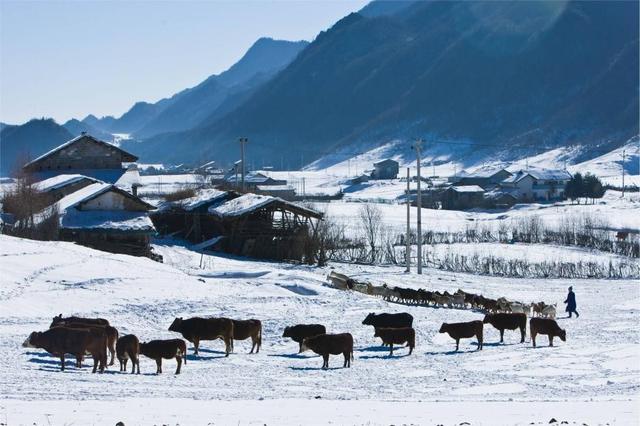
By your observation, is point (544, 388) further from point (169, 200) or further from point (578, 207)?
point (578, 207)

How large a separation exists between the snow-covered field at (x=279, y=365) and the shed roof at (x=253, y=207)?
45.5 ft

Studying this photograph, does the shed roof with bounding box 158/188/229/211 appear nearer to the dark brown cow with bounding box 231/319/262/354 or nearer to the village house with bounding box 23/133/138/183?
the village house with bounding box 23/133/138/183

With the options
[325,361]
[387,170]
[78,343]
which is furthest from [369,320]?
[387,170]

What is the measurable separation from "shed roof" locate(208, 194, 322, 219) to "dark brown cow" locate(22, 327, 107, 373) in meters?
34.0

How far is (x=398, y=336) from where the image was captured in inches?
957

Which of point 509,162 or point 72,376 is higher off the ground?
point 509,162

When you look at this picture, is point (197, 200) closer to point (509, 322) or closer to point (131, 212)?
point (131, 212)

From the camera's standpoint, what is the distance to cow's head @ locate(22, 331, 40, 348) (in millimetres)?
20389

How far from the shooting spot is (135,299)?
1153 inches

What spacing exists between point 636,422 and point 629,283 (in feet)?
109

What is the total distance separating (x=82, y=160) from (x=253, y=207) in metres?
21.1

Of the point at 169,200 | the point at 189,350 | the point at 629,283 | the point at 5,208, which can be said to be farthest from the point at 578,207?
the point at 189,350

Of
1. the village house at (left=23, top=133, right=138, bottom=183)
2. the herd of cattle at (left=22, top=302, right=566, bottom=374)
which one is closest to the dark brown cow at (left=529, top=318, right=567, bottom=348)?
the herd of cattle at (left=22, top=302, right=566, bottom=374)

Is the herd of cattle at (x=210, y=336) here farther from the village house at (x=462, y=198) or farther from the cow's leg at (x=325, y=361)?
the village house at (x=462, y=198)
